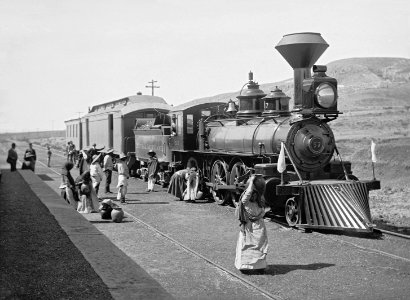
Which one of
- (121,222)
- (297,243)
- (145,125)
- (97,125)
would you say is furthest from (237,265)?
(97,125)

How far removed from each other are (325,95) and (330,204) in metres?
2.56

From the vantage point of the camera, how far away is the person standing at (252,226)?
812cm

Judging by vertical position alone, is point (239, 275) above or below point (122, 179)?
below

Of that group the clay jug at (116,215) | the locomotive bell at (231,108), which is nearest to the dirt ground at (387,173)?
the locomotive bell at (231,108)

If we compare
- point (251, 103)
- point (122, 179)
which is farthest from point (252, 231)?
point (122, 179)

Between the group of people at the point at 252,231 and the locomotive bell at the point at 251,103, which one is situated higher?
the locomotive bell at the point at 251,103

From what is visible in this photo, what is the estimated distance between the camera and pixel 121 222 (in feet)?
41.3

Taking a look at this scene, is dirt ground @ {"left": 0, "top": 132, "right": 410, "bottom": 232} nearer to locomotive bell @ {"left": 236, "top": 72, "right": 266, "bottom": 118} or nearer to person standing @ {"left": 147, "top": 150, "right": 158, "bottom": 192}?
locomotive bell @ {"left": 236, "top": 72, "right": 266, "bottom": 118}

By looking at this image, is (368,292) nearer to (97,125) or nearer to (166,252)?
(166,252)

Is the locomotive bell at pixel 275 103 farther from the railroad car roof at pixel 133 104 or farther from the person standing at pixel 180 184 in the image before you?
the railroad car roof at pixel 133 104

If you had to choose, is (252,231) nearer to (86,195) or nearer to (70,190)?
(86,195)

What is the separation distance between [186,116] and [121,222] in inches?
240

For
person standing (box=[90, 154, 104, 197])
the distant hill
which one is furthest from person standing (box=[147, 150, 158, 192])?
the distant hill

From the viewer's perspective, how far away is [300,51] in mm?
13039
